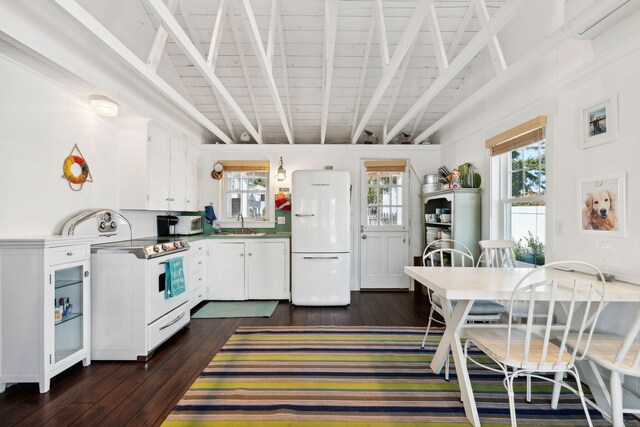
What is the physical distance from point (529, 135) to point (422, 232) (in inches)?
86.4

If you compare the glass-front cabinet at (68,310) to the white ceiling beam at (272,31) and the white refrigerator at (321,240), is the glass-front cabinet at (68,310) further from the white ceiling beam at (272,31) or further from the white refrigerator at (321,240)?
the white ceiling beam at (272,31)

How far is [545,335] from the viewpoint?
4.83 feet

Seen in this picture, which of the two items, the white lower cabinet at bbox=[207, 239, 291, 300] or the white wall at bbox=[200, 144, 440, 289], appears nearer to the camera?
the white lower cabinet at bbox=[207, 239, 291, 300]

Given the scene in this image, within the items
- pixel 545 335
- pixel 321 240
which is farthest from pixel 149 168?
pixel 545 335

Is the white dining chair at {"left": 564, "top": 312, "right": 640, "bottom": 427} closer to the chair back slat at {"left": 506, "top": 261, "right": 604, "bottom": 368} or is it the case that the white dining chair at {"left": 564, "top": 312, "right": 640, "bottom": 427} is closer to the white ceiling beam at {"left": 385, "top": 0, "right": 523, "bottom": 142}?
the chair back slat at {"left": 506, "top": 261, "right": 604, "bottom": 368}

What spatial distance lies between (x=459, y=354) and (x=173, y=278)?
2.47m

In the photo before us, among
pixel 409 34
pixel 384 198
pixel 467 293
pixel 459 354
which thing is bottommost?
pixel 459 354

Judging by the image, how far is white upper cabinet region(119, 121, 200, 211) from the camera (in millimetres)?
3070

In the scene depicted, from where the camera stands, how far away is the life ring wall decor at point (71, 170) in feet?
8.21

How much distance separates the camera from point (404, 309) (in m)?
3.63

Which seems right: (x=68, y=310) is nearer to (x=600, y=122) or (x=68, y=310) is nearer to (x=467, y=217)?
(x=467, y=217)

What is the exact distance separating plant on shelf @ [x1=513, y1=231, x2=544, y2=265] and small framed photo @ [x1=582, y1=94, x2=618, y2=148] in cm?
101

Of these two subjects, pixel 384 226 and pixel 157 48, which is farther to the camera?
pixel 384 226

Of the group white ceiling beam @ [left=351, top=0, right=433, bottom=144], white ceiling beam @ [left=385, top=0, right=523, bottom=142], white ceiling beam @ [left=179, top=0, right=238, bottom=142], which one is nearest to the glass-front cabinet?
white ceiling beam @ [left=179, top=0, right=238, bottom=142]
